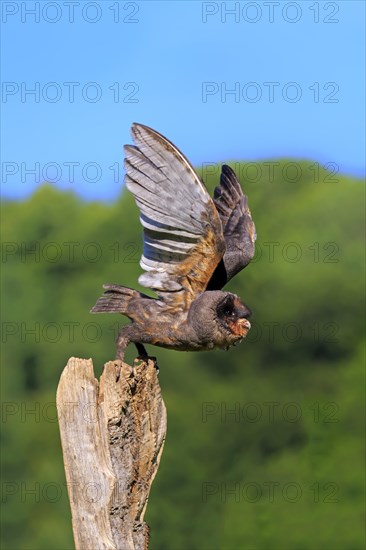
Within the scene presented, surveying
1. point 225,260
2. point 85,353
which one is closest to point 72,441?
point 225,260

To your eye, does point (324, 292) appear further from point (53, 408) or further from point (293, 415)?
point (53, 408)

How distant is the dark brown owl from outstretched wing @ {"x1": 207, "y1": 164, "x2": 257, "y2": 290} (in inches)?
13.1

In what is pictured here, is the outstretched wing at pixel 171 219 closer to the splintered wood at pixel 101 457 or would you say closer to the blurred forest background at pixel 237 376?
the splintered wood at pixel 101 457

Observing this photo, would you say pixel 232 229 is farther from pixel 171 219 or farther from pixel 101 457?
pixel 101 457

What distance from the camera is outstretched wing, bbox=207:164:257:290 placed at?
7961 millimetres

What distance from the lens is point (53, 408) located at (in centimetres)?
1817

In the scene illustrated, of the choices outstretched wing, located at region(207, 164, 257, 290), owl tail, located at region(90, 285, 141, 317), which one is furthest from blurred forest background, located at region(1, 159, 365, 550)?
owl tail, located at region(90, 285, 141, 317)

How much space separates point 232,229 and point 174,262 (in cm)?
114

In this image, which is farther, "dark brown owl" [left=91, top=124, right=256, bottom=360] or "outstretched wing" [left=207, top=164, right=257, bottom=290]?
"outstretched wing" [left=207, top=164, right=257, bottom=290]

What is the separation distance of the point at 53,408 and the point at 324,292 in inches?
185

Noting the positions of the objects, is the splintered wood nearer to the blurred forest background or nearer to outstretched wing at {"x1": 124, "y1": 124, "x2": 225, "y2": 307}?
outstretched wing at {"x1": 124, "y1": 124, "x2": 225, "y2": 307}

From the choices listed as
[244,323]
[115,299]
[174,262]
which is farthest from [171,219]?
[244,323]

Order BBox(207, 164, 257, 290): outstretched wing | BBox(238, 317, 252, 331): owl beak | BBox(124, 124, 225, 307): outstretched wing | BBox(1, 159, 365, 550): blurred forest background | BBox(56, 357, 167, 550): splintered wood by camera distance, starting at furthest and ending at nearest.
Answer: BBox(1, 159, 365, 550): blurred forest background → BBox(207, 164, 257, 290): outstretched wing → BBox(238, 317, 252, 331): owl beak → BBox(124, 124, 225, 307): outstretched wing → BBox(56, 357, 167, 550): splintered wood

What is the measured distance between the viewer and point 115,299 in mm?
7500
